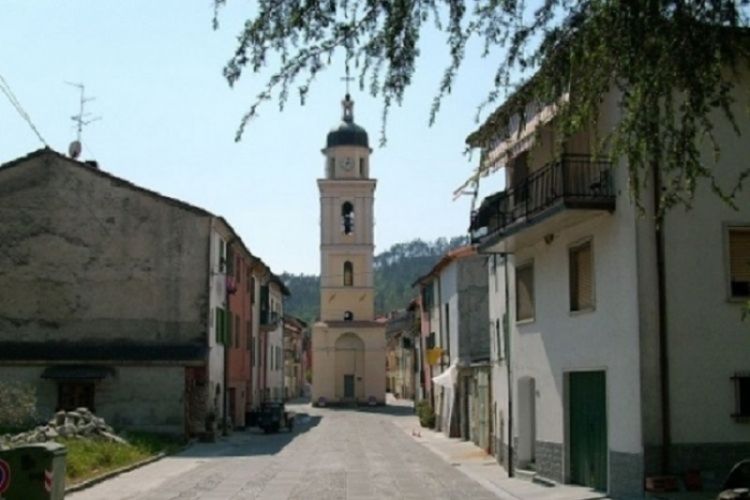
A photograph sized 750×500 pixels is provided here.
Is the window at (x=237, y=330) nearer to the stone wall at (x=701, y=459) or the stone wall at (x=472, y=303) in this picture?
the stone wall at (x=472, y=303)

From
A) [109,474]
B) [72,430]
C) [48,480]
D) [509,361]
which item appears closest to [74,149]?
[72,430]

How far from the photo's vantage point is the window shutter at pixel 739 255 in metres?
18.0

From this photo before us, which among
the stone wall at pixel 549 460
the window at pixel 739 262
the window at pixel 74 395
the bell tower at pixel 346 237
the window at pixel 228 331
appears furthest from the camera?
the bell tower at pixel 346 237

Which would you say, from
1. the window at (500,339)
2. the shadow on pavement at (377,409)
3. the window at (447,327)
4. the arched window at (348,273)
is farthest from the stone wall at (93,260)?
the arched window at (348,273)

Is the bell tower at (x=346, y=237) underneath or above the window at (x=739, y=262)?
above

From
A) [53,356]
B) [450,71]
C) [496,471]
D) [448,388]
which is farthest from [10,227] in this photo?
[450,71]

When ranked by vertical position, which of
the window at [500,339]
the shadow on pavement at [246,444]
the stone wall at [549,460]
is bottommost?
the shadow on pavement at [246,444]

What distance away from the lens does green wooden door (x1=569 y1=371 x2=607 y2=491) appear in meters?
19.2

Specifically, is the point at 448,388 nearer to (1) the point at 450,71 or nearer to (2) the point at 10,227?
(2) the point at 10,227

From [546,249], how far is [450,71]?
12.4 meters

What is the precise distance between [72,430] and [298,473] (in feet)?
25.2

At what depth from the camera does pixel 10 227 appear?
122ft

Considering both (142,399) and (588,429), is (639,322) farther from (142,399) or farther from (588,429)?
(142,399)

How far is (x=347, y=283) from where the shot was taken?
246 ft
